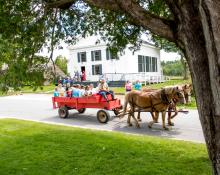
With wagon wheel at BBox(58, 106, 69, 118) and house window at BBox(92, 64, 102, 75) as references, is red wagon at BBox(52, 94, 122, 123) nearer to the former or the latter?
wagon wheel at BBox(58, 106, 69, 118)

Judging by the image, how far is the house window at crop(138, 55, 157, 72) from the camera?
4166cm

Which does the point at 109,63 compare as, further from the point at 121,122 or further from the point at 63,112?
the point at 121,122

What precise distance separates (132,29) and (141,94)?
4972 mm

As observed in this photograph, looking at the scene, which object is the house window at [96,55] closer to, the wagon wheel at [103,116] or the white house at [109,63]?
the white house at [109,63]

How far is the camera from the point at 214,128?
4.14m

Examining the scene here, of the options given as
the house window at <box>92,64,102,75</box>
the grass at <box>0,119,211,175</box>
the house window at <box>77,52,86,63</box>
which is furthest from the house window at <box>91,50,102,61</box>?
the grass at <box>0,119,211,175</box>

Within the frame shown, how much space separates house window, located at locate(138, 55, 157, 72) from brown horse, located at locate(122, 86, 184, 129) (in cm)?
2779

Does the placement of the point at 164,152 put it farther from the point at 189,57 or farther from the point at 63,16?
the point at 189,57

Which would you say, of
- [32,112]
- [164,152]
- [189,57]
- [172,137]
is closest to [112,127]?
[172,137]

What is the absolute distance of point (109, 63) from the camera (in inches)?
1601

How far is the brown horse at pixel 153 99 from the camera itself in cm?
1226

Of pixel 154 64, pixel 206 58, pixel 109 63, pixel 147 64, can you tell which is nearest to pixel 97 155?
pixel 206 58

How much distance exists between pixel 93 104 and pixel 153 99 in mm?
3297

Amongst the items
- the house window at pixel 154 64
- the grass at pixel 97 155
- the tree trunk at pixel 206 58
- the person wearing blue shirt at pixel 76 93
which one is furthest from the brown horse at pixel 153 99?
the house window at pixel 154 64
